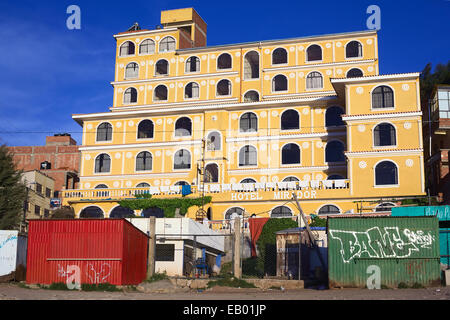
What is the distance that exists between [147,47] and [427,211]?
38.3 m

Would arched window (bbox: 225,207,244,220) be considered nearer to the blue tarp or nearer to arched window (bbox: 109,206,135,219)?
arched window (bbox: 109,206,135,219)

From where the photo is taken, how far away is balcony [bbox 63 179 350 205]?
162 ft

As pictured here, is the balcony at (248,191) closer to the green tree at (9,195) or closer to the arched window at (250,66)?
the green tree at (9,195)

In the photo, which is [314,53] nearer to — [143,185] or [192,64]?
[192,64]

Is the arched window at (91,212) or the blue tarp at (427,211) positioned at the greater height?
the arched window at (91,212)

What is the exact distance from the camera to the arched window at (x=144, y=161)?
5869cm

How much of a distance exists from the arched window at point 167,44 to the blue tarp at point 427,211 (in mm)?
33780

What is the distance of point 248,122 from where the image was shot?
2271 inches

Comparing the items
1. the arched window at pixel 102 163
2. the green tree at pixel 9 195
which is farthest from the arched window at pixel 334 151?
the green tree at pixel 9 195

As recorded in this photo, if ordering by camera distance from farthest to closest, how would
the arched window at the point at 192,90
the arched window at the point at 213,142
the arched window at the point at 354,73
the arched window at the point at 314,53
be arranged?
the arched window at the point at 192,90
the arched window at the point at 314,53
the arched window at the point at 354,73
the arched window at the point at 213,142

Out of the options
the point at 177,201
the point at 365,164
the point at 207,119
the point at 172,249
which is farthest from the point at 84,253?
the point at 207,119

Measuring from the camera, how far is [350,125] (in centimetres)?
5066
